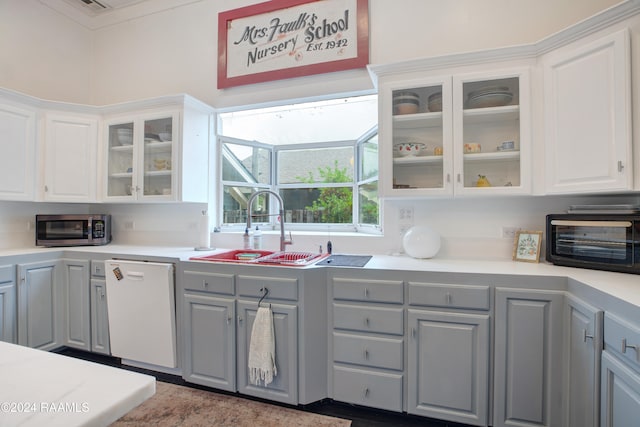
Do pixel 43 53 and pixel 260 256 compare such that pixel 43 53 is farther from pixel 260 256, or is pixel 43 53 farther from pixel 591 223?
pixel 591 223

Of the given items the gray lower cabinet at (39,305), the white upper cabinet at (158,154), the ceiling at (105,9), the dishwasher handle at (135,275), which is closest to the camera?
the dishwasher handle at (135,275)

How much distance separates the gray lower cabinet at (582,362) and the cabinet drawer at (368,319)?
0.81 metres

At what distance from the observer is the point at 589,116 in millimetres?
1731

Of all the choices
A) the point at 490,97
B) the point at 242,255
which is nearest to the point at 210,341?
the point at 242,255

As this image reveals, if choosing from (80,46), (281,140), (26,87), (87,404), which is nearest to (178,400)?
(87,404)

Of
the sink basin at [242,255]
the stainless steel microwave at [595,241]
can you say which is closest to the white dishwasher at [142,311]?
the sink basin at [242,255]

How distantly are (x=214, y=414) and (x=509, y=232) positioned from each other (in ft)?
7.52

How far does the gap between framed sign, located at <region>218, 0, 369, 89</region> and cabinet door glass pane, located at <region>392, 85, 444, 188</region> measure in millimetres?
600

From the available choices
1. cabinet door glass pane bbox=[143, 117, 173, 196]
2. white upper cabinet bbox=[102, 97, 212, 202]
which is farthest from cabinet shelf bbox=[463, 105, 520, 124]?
cabinet door glass pane bbox=[143, 117, 173, 196]

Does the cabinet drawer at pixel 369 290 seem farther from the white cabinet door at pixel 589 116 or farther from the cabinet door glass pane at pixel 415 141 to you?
the white cabinet door at pixel 589 116

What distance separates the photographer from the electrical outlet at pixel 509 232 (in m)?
2.28

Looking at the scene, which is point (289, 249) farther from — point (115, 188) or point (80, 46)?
point (80, 46)

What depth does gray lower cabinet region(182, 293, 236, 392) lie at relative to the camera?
214 centimetres

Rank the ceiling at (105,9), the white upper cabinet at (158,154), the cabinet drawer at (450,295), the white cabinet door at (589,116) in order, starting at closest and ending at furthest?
1. the white cabinet door at (589,116)
2. the cabinet drawer at (450,295)
3. the white upper cabinet at (158,154)
4. the ceiling at (105,9)
